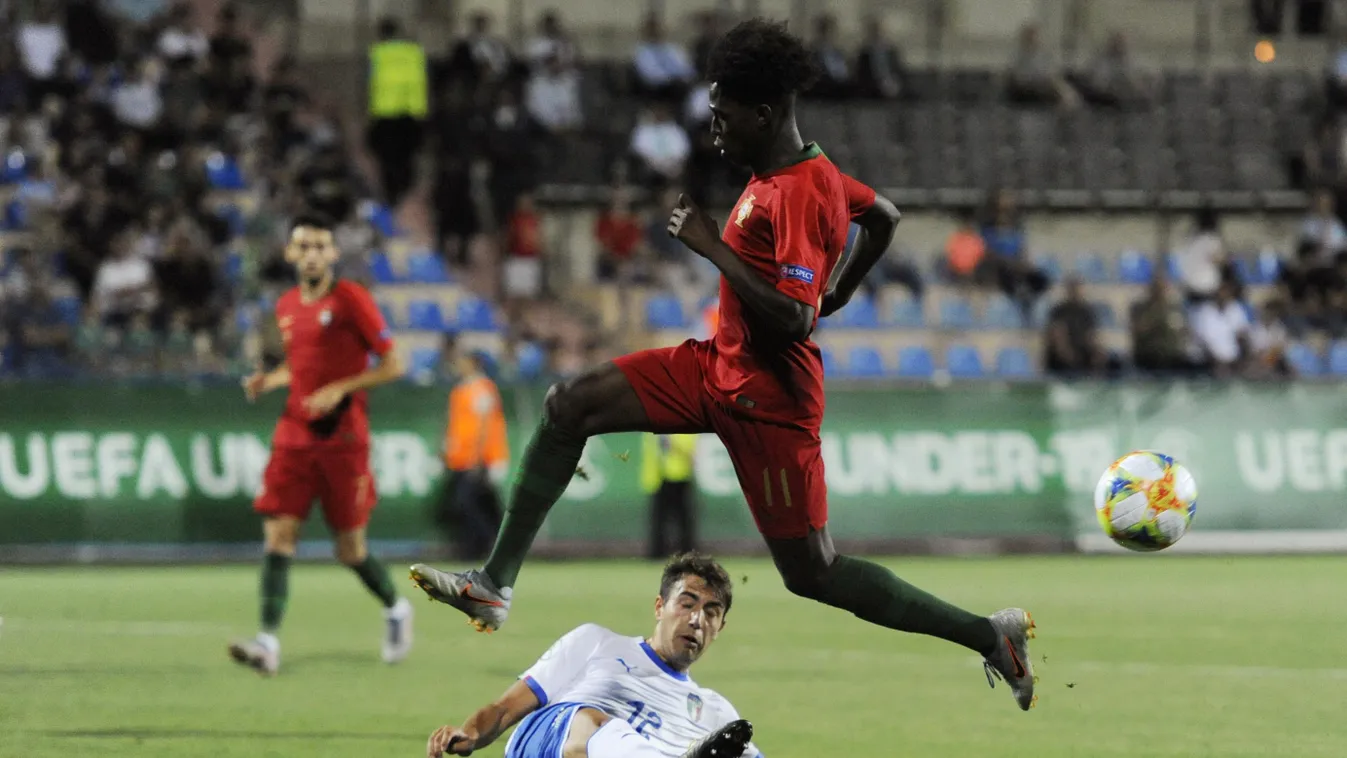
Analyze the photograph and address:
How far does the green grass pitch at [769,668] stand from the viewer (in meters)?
8.67

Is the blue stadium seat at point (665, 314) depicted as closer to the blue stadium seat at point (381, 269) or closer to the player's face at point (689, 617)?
the blue stadium seat at point (381, 269)

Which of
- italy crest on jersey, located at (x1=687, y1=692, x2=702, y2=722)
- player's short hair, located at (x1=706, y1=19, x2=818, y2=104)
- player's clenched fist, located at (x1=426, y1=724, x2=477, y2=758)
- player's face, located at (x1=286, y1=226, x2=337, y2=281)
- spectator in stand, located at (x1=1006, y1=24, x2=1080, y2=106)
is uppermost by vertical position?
spectator in stand, located at (x1=1006, y1=24, x2=1080, y2=106)

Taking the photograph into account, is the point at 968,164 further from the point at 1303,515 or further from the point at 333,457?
the point at 333,457

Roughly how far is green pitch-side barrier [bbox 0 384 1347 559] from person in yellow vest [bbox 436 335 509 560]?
0.42 meters

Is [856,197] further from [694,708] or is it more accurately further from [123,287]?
[123,287]

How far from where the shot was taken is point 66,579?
17.2m

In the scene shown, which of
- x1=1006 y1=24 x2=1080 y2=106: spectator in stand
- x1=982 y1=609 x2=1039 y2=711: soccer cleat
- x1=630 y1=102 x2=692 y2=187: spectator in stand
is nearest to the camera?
x1=982 y1=609 x2=1039 y2=711: soccer cleat

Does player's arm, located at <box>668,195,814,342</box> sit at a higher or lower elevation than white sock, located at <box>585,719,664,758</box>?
higher

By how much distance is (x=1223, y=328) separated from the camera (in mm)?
22703

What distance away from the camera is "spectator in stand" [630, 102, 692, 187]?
23.9 m

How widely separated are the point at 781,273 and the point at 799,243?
12cm

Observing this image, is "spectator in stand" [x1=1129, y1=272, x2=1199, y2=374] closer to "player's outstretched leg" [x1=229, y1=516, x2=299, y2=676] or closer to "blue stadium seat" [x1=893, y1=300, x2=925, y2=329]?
"blue stadium seat" [x1=893, y1=300, x2=925, y2=329]

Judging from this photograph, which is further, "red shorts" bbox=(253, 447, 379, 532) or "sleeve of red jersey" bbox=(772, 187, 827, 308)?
"red shorts" bbox=(253, 447, 379, 532)

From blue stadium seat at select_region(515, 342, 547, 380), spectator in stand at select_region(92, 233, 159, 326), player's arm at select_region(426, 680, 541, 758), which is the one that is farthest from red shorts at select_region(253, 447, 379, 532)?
blue stadium seat at select_region(515, 342, 547, 380)
